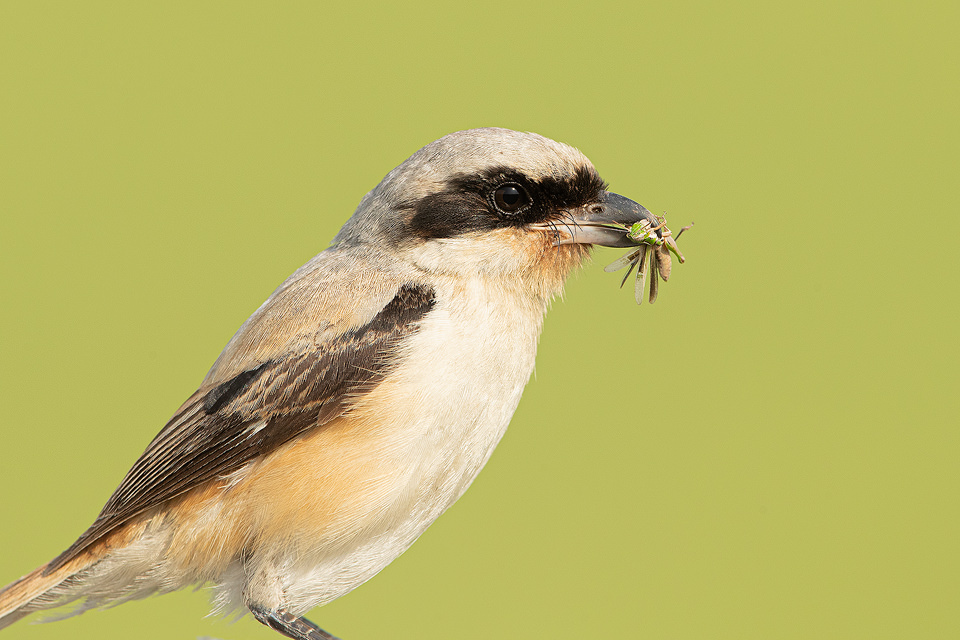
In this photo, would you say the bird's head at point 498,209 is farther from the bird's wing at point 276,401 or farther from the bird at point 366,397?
the bird's wing at point 276,401

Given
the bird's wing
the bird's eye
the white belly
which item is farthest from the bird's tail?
the bird's eye

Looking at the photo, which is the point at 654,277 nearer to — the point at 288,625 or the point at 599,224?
the point at 599,224

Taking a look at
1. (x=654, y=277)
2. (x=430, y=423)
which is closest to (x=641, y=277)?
(x=654, y=277)

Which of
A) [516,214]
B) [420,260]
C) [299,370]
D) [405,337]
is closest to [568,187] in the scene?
[516,214]

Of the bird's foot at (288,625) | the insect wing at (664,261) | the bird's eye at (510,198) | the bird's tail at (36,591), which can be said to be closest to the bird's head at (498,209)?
the bird's eye at (510,198)

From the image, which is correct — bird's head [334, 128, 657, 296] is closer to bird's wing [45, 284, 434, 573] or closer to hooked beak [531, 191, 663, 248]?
hooked beak [531, 191, 663, 248]

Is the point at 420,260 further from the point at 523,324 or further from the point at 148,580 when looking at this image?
the point at 148,580
